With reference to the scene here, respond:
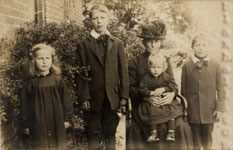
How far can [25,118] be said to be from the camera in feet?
12.0

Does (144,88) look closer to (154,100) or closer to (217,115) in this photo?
(154,100)

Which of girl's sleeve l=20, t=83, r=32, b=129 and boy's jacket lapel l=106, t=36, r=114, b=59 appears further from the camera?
girl's sleeve l=20, t=83, r=32, b=129

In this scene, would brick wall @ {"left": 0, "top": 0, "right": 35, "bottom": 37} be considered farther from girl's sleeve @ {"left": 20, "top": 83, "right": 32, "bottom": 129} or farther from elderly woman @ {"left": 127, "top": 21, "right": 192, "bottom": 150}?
elderly woman @ {"left": 127, "top": 21, "right": 192, "bottom": 150}

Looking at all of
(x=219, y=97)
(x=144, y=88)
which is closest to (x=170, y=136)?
(x=144, y=88)

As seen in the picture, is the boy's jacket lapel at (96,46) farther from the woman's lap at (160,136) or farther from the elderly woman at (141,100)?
the woman's lap at (160,136)

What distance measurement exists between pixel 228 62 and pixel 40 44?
238cm

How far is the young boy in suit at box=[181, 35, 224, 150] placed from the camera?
11.7 ft

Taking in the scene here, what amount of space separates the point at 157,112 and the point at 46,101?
4.54 ft

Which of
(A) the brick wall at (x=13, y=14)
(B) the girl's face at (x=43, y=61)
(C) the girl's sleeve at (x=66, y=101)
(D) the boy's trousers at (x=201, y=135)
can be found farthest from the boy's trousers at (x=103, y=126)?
(A) the brick wall at (x=13, y=14)

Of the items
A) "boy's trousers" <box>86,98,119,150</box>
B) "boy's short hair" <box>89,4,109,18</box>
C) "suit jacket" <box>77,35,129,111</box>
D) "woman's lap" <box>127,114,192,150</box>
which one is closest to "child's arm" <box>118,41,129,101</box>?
"suit jacket" <box>77,35,129,111</box>

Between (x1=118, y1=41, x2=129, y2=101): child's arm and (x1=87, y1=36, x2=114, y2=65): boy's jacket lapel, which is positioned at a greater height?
(x1=87, y1=36, x2=114, y2=65): boy's jacket lapel

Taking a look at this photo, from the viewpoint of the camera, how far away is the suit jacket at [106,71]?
351cm

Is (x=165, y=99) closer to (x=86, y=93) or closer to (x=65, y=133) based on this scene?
(x=86, y=93)

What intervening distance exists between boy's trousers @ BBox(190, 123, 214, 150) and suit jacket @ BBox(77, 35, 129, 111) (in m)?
1.00
